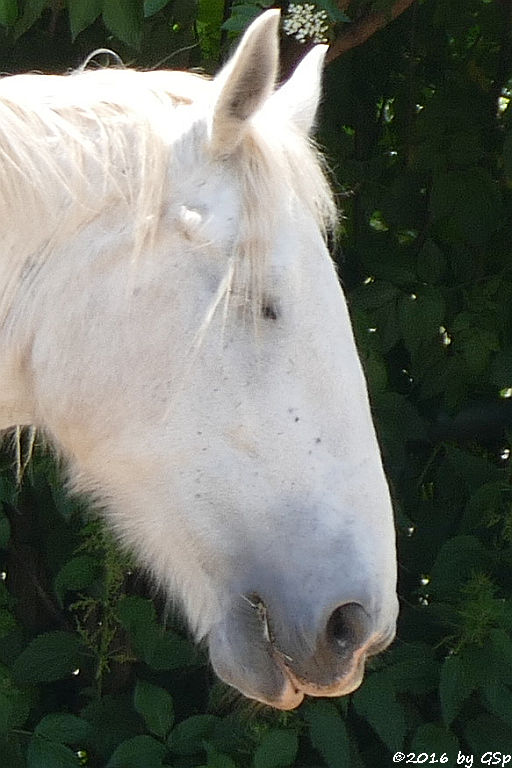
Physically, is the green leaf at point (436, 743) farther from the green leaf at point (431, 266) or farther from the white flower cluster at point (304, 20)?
the white flower cluster at point (304, 20)

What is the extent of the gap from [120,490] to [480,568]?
1356 mm

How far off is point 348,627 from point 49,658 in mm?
1441

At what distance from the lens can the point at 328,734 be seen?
241cm

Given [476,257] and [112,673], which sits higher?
[476,257]

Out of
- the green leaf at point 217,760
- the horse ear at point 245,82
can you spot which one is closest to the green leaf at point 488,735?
the green leaf at point 217,760

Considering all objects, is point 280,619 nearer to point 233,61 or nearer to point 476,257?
point 233,61

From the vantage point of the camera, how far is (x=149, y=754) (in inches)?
93.4

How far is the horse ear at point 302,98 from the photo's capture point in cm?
154

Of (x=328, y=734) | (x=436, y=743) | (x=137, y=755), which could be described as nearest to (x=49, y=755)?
(x=137, y=755)

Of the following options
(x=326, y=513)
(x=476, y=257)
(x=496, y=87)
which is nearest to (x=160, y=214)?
(x=326, y=513)

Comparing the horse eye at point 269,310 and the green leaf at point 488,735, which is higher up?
the horse eye at point 269,310

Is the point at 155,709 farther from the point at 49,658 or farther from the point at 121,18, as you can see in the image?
the point at 121,18

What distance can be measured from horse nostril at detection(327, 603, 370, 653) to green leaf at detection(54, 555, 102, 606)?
4.21 feet

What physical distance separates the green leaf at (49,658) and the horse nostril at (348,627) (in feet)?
4.58
